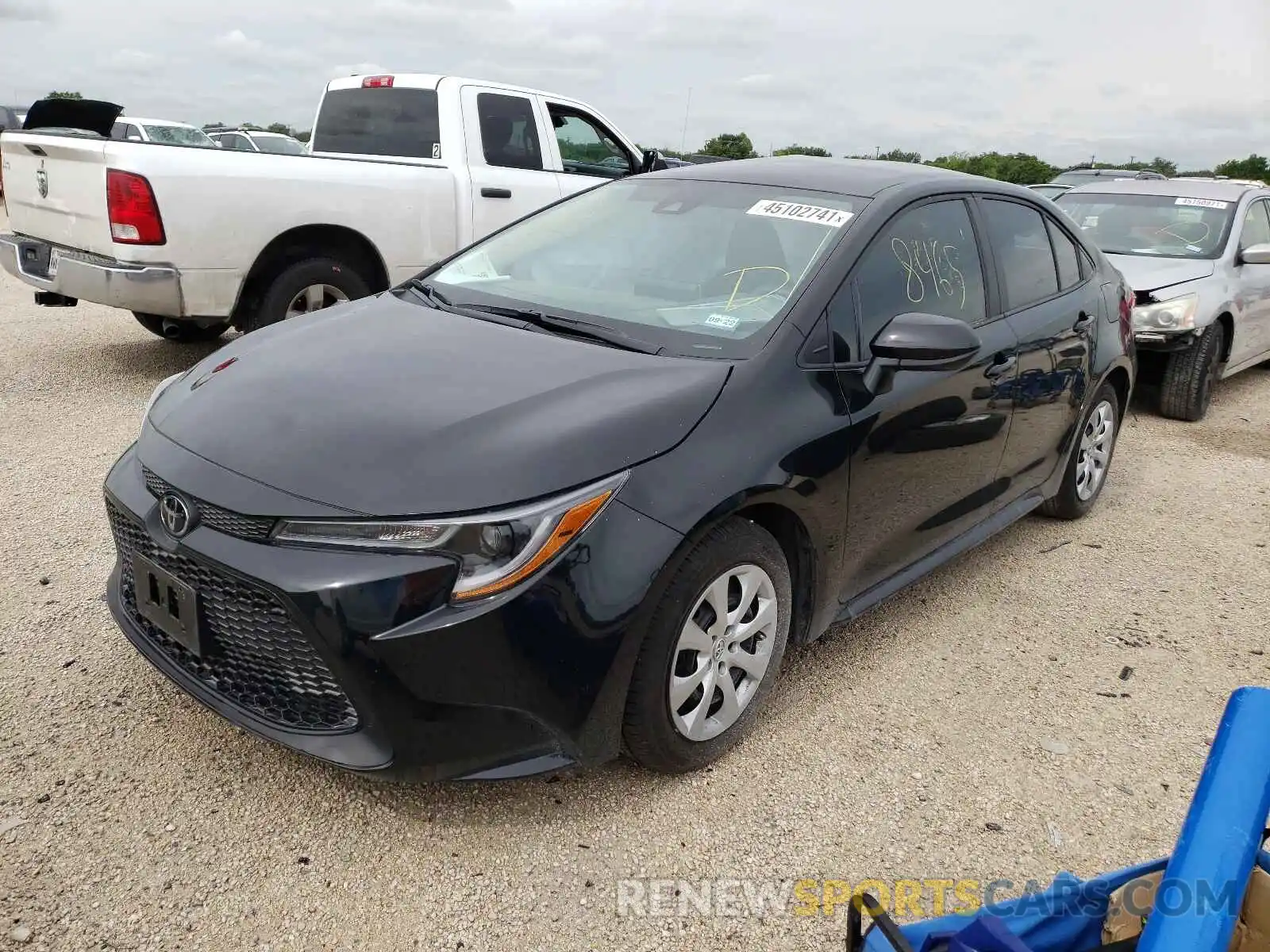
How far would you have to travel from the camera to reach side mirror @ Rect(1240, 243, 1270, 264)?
679 centimetres

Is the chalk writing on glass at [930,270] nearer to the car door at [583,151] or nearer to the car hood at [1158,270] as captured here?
the car hood at [1158,270]

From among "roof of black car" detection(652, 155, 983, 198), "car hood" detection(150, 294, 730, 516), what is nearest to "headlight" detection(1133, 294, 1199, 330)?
"roof of black car" detection(652, 155, 983, 198)

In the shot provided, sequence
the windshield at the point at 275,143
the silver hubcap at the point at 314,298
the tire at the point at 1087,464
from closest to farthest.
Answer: the tire at the point at 1087,464, the silver hubcap at the point at 314,298, the windshield at the point at 275,143

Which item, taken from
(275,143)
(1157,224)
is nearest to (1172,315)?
(1157,224)

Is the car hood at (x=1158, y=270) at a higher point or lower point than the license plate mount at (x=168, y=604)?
higher

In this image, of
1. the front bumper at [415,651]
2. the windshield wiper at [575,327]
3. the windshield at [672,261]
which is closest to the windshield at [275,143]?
the windshield at [672,261]

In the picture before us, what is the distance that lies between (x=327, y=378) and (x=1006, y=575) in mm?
2837

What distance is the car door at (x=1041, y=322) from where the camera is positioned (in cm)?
360

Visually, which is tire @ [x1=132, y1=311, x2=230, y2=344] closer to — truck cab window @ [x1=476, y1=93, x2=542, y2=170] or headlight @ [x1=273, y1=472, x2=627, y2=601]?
truck cab window @ [x1=476, y1=93, x2=542, y2=170]

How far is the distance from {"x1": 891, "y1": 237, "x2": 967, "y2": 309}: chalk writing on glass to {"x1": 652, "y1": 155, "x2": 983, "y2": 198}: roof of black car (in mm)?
216

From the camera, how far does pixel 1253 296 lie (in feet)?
23.0

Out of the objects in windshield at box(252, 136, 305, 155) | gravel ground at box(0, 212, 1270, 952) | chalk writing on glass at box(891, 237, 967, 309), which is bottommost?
gravel ground at box(0, 212, 1270, 952)

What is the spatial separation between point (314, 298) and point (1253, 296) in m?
6.54

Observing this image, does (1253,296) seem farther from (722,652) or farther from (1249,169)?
(1249,169)
